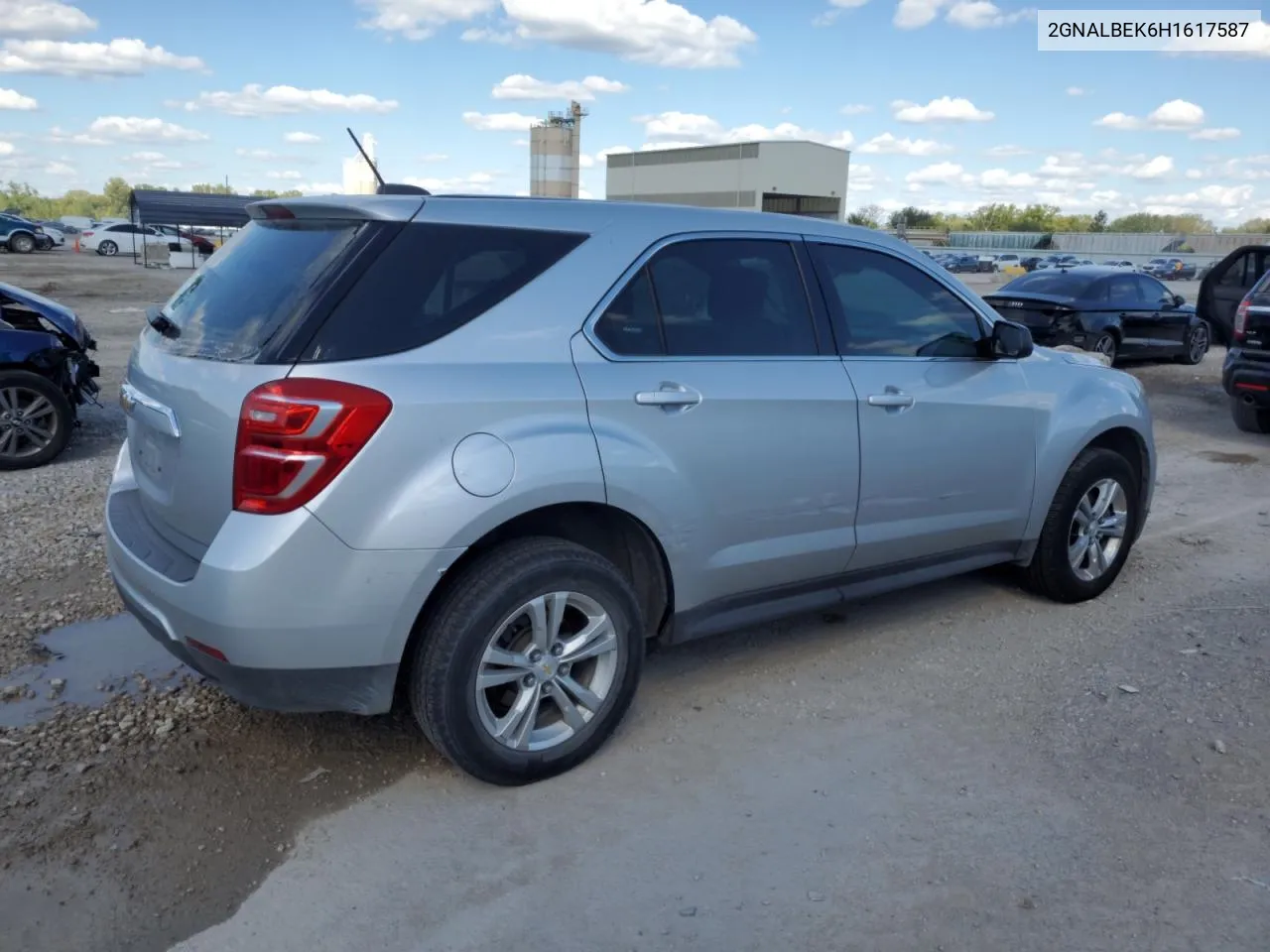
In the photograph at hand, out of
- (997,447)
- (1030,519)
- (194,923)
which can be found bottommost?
(194,923)

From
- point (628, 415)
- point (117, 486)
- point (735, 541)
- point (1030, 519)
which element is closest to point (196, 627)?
point (117, 486)

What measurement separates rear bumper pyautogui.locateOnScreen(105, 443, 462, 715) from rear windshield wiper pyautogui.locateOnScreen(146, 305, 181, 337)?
76cm

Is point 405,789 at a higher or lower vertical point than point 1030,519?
lower

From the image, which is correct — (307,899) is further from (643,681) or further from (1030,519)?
(1030,519)

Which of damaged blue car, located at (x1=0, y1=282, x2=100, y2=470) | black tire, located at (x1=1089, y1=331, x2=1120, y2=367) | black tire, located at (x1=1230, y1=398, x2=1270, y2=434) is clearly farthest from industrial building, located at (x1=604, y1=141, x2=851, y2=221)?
damaged blue car, located at (x1=0, y1=282, x2=100, y2=470)

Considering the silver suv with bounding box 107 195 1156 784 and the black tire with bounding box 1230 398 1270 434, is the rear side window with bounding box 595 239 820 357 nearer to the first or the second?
the silver suv with bounding box 107 195 1156 784

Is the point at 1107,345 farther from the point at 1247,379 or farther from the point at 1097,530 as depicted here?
the point at 1097,530

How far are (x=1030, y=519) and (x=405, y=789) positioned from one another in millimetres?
3088

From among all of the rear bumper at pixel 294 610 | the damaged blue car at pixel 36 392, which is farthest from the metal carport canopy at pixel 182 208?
the rear bumper at pixel 294 610

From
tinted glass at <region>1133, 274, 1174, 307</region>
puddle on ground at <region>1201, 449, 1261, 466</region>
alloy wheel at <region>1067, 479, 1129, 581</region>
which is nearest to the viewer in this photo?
alloy wheel at <region>1067, 479, 1129, 581</region>

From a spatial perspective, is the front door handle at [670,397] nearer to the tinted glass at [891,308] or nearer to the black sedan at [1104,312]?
the tinted glass at [891,308]

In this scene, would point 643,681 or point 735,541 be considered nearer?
point 735,541

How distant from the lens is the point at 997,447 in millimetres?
4625

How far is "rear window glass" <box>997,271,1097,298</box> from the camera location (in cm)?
1368
